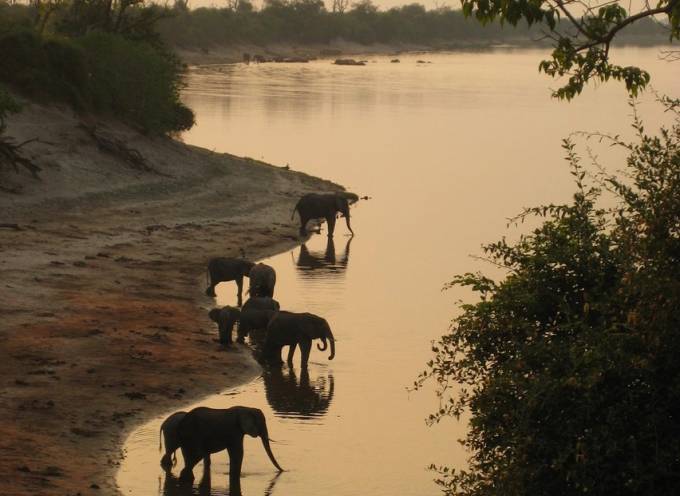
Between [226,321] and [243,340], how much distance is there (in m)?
0.81

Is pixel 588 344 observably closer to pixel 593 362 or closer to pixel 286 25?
pixel 593 362

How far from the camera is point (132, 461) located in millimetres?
15500

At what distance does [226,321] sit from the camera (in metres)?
20.7

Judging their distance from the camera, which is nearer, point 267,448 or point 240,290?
point 267,448

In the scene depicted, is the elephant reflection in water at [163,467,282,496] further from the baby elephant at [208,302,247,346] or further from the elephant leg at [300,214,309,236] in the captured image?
the elephant leg at [300,214,309,236]

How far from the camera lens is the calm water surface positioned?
54.2 feet

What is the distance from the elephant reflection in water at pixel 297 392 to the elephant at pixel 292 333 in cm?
24

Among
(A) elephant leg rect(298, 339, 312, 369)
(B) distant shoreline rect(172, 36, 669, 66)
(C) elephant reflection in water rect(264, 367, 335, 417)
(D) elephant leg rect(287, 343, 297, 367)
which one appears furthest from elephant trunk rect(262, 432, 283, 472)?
(B) distant shoreline rect(172, 36, 669, 66)

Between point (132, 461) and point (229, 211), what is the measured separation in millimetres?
19771

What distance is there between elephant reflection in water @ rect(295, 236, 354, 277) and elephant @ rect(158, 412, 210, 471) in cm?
1397

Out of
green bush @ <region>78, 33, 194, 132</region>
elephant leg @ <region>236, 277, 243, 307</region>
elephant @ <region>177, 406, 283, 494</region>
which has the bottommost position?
elephant leg @ <region>236, 277, 243, 307</region>

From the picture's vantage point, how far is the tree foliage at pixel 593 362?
9.33 metres

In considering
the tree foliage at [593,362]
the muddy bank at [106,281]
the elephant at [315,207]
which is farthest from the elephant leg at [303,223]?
the tree foliage at [593,362]

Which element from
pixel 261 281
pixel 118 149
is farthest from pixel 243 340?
pixel 118 149
